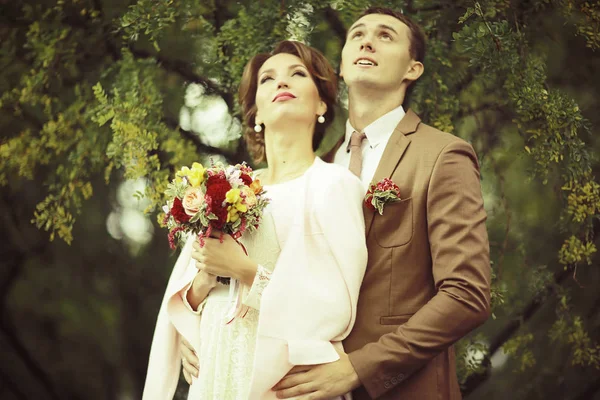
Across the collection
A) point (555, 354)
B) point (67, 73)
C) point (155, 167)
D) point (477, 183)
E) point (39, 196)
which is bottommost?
point (555, 354)

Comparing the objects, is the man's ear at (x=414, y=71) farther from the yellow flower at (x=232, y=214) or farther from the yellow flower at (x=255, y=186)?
the yellow flower at (x=232, y=214)

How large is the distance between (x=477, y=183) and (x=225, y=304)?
1.06m

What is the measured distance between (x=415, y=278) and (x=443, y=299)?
0.18 m

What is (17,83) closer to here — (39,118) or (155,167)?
(39,118)

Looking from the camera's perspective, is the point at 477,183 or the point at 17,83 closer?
the point at 477,183

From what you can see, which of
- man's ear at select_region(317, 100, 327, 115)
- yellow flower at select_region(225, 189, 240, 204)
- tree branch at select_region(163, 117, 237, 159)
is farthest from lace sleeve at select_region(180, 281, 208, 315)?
tree branch at select_region(163, 117, 237, 159)

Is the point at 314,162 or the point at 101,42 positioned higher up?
the point at 314,162

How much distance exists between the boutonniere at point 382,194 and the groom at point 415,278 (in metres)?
0.04

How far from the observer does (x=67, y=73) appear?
15.3 ft

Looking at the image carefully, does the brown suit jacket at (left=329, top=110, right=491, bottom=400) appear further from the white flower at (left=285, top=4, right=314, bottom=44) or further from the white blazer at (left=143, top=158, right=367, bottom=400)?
the white flower at (left=285, top=4, right=314, bottom=44)

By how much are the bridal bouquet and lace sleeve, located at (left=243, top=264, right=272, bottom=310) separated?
0.16 m

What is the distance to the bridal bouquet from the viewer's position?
254 cm

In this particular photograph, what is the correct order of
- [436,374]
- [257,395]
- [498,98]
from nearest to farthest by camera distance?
[257,395] → [436,374] → [498,98]

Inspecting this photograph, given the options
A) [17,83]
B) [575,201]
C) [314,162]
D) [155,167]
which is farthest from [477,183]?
[17,83]
